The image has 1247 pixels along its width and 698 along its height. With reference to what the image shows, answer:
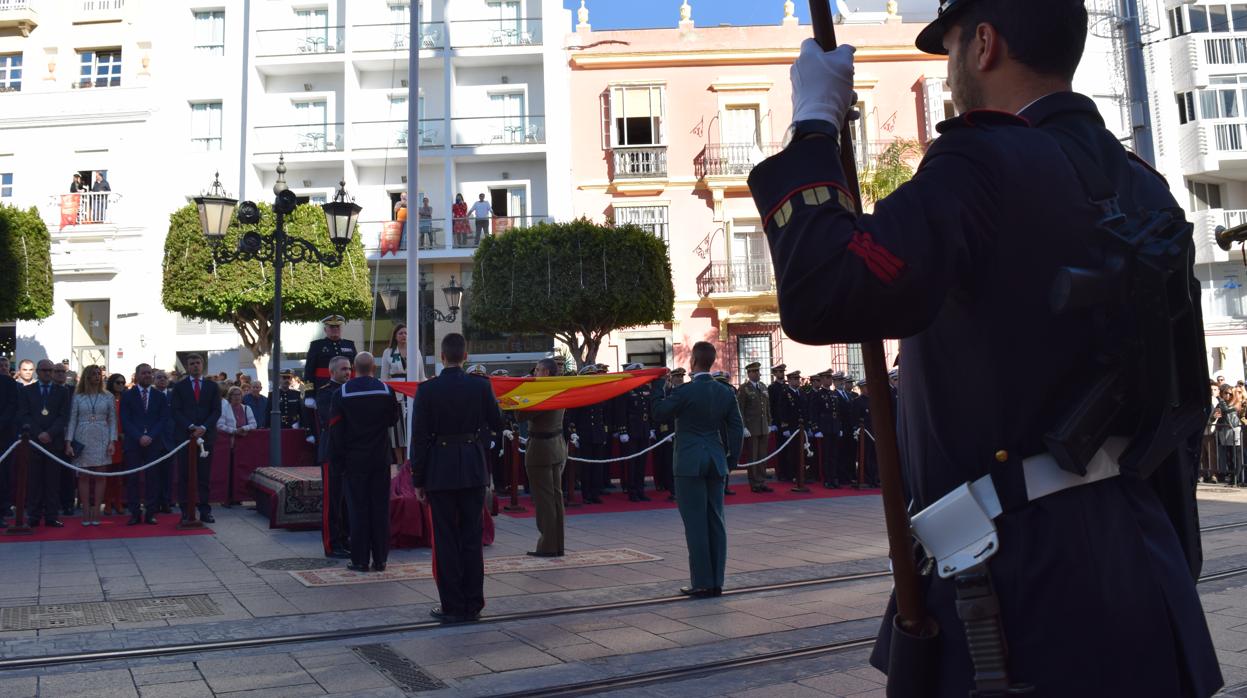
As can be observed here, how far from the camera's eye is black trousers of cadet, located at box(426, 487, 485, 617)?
295 inches

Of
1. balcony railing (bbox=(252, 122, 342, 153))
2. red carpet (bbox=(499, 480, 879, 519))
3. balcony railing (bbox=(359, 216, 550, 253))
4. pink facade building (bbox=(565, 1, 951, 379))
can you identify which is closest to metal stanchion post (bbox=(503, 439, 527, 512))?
red carpet (bbox=(499, 480, 879, 519))

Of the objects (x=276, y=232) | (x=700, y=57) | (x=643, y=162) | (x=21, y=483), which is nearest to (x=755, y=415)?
(x=276, y=232)

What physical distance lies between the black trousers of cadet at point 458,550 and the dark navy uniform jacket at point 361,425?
6.52 ft

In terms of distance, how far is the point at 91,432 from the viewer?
13094 mm

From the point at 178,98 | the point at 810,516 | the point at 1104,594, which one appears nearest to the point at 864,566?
the point at 810,516

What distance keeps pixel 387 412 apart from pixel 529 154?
25.9 m

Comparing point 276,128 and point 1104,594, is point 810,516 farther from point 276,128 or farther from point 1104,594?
point 276,128

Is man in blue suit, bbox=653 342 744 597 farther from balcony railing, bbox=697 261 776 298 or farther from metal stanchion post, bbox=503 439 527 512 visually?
balcony railing, bbox=697 261 776 298

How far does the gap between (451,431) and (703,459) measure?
7.05 feet

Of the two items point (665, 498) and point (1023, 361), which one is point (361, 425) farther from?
point (1023, 361)

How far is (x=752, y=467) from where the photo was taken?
1795 centimetres

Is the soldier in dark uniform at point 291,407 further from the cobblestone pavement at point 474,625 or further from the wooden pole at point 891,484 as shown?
the wooden pole at point 891,484

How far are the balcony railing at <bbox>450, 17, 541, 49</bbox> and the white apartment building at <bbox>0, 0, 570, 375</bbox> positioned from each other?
55 mm

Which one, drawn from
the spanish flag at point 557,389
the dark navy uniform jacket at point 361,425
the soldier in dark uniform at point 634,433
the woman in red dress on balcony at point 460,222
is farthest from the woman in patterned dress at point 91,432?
the woman in red dress on balcony at point 460,222
